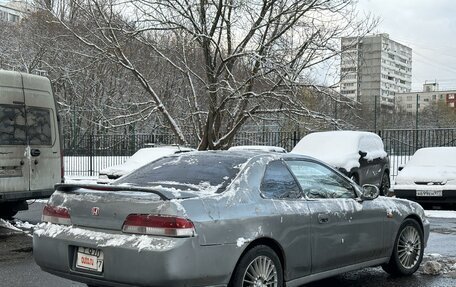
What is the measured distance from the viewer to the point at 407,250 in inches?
264

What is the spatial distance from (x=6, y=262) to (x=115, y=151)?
19216 millimetres

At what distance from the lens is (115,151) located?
1040 inches

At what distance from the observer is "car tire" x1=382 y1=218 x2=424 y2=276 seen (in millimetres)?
6574

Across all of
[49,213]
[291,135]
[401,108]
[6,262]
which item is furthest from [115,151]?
[49,213]

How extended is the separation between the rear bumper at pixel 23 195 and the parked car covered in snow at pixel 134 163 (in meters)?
4.84

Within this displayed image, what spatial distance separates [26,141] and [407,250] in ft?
21.4

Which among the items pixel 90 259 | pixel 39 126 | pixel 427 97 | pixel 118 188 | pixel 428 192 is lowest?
pixel 428 192

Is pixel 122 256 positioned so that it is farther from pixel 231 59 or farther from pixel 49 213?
pixel 231 59

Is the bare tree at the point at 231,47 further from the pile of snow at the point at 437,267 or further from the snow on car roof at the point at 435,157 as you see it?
the pile of snow at the point at 437,267

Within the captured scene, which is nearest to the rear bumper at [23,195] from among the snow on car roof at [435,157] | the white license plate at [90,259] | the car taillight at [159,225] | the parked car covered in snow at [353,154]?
the white license plate at [90,259]

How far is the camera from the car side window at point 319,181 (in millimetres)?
5668

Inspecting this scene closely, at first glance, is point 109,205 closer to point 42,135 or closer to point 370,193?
point 370,193

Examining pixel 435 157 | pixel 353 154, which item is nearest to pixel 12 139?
pixel 353 154

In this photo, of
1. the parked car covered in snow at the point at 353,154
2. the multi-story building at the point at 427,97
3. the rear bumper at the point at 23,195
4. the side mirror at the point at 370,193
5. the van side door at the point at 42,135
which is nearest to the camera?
the side mirror at the point at 370,193
